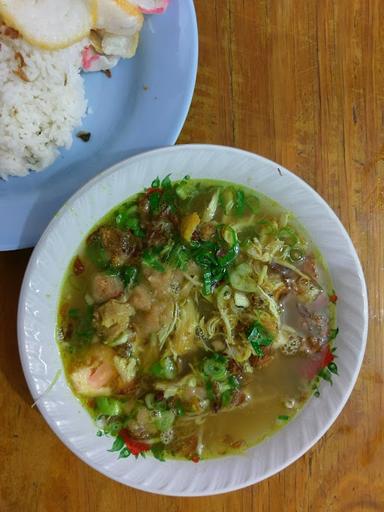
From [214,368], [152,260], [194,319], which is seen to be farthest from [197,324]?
[152,260]

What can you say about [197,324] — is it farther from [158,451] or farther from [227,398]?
[158,451]

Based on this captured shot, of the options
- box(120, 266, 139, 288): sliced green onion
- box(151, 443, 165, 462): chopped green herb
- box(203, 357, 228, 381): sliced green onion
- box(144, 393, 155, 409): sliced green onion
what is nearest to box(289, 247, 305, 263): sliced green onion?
box(203, 357, 228, 381): sliced green onion

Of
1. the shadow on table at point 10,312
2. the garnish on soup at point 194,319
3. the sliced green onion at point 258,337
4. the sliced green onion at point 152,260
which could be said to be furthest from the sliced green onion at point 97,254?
the sliced green onion at point 258,337

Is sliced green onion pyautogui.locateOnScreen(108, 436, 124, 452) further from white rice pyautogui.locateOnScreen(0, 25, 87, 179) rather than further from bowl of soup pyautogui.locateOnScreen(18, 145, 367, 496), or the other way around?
white rice pyautogui.locateOnScreen(0, 25, 87, 179)

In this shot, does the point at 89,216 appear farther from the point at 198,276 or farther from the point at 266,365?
the point at 266,365

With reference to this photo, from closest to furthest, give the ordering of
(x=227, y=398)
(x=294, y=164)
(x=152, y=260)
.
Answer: (x=152, y=260), (x=227, y=398), (x=294, y=164)

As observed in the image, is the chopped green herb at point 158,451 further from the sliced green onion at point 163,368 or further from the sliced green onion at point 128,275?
the sliced green onion at point 128,275
